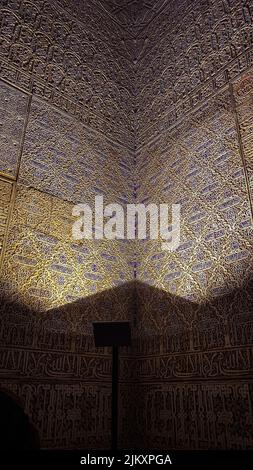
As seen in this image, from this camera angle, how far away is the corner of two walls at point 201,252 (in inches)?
88.0

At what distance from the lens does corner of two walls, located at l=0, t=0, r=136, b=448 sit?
236cm

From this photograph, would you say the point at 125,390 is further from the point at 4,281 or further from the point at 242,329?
the point at 4,281

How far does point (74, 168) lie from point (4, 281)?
4.60 ft

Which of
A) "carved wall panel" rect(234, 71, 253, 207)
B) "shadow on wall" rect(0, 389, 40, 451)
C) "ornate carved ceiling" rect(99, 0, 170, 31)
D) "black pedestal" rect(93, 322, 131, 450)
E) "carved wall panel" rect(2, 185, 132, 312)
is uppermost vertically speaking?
"ornate carved ceiling" rect(99, 0, 170, 31)

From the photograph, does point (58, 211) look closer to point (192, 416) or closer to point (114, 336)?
point (114, 336)

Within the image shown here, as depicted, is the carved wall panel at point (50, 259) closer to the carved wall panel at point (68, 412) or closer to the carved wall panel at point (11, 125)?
the carved wall panel at point (11, 125)

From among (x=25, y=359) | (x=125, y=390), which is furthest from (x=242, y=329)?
(x=25, y=359)

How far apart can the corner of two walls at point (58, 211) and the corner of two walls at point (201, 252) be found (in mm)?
353

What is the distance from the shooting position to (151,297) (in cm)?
304

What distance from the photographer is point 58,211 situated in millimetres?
2932

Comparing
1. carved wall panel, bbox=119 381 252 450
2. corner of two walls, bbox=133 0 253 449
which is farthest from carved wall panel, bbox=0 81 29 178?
carved wall panel, bbox=119 381 252 450

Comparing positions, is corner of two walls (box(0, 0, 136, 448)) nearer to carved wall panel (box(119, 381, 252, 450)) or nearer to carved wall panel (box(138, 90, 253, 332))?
carved wall panel (box(119, 381, 252, 450))

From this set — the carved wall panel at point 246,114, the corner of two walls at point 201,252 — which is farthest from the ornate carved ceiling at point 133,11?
the carved wall panel at point 246,114

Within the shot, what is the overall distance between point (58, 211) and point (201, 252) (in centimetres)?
131
